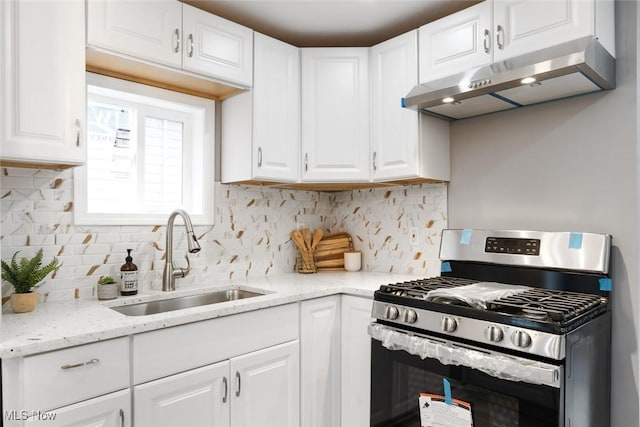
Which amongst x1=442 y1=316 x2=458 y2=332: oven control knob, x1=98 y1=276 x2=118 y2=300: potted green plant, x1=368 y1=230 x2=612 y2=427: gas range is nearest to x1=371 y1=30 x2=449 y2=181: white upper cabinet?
x1=368 y1=230 x2=612 y2=427: gas range

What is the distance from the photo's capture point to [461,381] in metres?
1.57

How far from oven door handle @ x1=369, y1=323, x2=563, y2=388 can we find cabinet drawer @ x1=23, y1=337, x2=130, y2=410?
40.0 inches

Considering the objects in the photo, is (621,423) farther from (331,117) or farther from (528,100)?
(331,117)

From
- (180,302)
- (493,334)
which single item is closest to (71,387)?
(180,302)

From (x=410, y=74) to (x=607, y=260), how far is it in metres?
1.29

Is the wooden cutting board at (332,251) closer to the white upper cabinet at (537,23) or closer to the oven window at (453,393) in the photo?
the oven window at (453,393)

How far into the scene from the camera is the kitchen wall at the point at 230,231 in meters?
1.83

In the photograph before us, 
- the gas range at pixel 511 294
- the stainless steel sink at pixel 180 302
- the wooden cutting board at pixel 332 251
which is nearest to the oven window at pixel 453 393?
the gas range at pixel 511 294

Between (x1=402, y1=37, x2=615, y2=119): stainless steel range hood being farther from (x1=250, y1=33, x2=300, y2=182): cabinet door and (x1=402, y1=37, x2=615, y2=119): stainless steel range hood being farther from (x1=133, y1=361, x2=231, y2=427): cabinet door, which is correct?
(x1=133, y1=361, x2=231, y2=427): cabinet door

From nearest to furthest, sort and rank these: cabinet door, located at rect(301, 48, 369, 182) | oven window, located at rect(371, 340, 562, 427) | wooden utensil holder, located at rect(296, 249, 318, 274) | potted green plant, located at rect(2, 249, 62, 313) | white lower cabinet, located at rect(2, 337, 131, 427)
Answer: white lower cabinet, located at rect(2, 337, 131, 427) < oven window, located at rect(371, 340, 562, 427) < potted green plant, located at rect(2, 249, 62, 313) < cabinet door, located at rect(301, 48, 369, 182) < wooden utensil holder, located at rect(296, 249, 318, 274)

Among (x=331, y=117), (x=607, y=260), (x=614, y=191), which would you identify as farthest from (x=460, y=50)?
(x=607, y=260)

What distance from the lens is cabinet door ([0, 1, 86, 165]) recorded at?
1477 millimetres

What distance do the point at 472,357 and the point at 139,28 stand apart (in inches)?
76.2

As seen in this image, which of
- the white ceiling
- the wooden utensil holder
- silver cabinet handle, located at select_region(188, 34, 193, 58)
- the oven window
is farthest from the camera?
the wooden utensil holder
